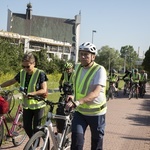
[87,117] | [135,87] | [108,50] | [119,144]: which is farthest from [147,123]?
[108,50]

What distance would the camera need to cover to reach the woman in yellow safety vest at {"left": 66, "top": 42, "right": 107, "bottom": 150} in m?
4.42

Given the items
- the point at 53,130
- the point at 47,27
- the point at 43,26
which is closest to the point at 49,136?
the point at 53,130

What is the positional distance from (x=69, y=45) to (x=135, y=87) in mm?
83023

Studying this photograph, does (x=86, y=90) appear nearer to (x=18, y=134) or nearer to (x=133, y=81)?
(x=18, y=134)

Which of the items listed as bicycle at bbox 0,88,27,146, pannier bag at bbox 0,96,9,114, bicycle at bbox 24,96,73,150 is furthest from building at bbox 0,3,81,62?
bicycle at bbox 24,96,73,150

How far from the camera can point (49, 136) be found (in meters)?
4.52

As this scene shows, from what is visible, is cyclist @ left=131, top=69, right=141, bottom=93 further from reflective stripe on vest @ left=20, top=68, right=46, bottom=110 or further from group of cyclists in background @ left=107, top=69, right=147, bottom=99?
reflective stripe on vest @ left=20, top=68, right=46, bottom=110

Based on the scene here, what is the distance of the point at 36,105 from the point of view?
228 inches

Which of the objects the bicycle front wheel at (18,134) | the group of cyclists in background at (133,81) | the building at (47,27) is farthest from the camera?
the building at (47,27)

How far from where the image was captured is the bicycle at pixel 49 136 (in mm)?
4221

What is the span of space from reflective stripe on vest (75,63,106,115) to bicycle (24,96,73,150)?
0.86 feet

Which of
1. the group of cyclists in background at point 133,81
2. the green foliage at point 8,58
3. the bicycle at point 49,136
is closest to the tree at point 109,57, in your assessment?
the green foliage at point 8,58

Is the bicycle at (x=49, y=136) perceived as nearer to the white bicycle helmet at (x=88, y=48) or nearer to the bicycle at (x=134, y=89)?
the white bicycle helmet at (x=88, y=48)

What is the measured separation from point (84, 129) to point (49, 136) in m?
0.49
